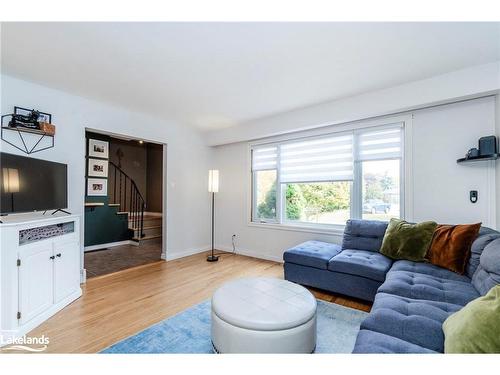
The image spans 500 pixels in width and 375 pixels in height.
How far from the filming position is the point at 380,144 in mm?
3293

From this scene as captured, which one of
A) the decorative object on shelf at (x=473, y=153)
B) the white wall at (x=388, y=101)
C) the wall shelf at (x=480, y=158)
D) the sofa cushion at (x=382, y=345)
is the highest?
the white wall at (x=388, y=101)

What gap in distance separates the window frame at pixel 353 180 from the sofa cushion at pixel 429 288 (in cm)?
122

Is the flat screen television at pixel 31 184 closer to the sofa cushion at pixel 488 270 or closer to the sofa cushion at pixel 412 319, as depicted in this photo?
the sofa cushion at pixel 412 319

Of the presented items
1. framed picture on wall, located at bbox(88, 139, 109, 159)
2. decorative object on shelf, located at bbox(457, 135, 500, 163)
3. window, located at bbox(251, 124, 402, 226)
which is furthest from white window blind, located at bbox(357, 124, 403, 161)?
framed picture on wall, located at bbox(88, 139, 109, 159)

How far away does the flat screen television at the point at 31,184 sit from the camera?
2.18m

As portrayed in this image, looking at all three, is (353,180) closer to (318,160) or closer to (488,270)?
(318,160)

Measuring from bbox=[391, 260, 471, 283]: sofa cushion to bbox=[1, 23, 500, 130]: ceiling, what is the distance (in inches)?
78.1

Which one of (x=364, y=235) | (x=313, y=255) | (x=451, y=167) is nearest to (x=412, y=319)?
(x=313, y=255)

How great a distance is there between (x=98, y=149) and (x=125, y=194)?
1906 millimetres

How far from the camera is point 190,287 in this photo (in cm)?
305

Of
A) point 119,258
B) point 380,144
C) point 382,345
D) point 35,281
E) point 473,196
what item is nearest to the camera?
point 382,345

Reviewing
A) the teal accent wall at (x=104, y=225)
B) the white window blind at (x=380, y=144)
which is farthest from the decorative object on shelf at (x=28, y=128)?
the white window blind at (x=380, y=144)
